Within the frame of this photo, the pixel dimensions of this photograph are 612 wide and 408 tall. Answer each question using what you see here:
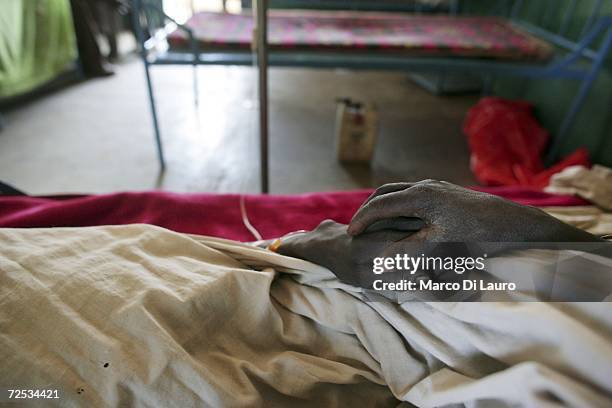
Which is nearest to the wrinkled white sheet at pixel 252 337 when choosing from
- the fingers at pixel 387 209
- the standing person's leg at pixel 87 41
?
the fingers at pixel 387 209

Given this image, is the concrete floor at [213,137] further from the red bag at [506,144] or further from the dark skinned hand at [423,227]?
the dark skinned hand at [423,227]

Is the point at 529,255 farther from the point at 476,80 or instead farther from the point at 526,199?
the point at 476,80

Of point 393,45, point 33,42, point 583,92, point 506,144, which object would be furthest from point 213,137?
point 583,92

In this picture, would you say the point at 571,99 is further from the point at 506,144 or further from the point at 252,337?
the point at 252,337

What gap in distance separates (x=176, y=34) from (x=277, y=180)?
2.78 ft

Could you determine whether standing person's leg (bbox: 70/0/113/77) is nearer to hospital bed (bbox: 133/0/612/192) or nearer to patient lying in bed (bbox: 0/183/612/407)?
hospital bed (bbox: 133/0/612/192)

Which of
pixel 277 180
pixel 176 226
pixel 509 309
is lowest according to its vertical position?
pixel 277 180

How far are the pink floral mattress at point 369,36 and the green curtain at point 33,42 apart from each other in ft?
3.54

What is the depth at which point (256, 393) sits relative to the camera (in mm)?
579

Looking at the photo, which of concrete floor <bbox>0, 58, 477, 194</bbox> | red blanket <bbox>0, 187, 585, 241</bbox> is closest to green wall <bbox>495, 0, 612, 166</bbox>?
concrete floor <bbox>0, 58, 477, 194</bbox>

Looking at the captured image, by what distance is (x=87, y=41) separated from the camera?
9.18 ft

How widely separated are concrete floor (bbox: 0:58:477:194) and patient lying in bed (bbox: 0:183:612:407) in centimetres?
122

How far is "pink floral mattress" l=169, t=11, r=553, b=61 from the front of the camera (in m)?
1.88

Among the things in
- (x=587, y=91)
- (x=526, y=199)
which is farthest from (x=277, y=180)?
(x=587, y=91)
